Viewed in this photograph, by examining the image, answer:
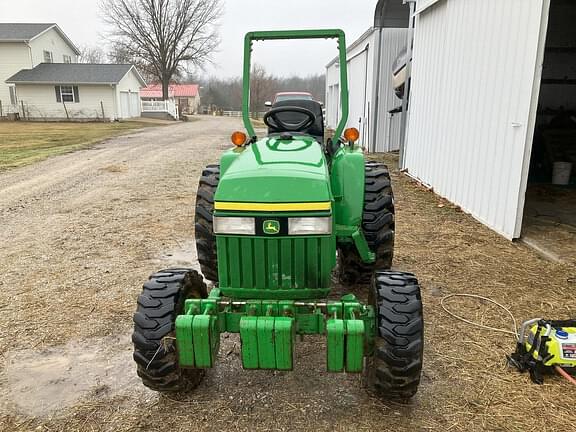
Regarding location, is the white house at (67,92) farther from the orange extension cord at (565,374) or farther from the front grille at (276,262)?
the orange extension cord at (565,374)

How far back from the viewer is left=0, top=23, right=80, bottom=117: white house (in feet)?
108

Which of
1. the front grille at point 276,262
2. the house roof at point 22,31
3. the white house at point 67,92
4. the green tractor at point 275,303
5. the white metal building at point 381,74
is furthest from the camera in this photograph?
the house roof at point 22,31

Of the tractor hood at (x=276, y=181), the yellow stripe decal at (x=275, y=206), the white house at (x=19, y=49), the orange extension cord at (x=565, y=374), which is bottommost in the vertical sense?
the orange extension cord at (x=565, y=374)

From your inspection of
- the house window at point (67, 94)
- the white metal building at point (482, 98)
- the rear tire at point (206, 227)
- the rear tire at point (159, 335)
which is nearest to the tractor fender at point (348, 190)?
the rear tire at point (206, 227)

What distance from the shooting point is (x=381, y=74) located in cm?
1430

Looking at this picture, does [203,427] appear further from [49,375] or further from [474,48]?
[474,48]

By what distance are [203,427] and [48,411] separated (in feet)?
3.05

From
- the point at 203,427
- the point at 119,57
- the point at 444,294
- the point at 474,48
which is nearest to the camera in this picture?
the point at 203,427

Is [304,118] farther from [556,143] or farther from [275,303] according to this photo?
[556,143]

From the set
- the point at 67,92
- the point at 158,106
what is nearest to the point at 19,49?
the point at 67,92

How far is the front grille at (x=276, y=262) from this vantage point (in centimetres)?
280

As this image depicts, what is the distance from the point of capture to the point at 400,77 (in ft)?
39.5

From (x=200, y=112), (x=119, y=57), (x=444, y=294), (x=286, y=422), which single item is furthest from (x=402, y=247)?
(x=200, y=112)

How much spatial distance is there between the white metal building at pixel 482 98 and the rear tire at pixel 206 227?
3742 millimetres
